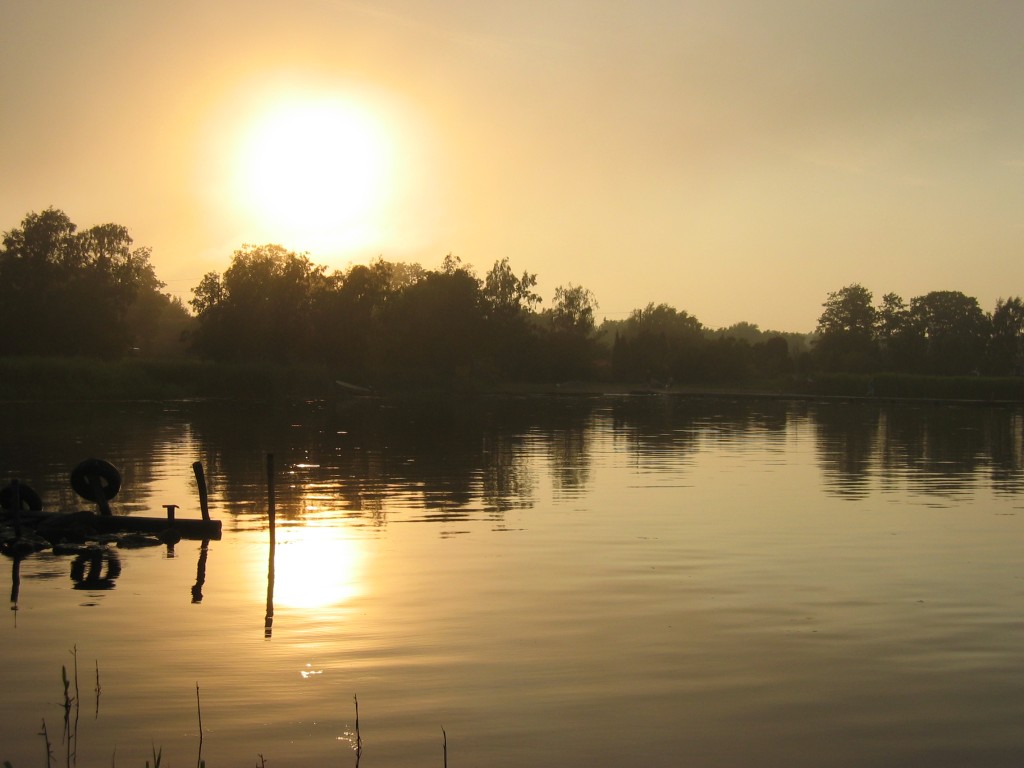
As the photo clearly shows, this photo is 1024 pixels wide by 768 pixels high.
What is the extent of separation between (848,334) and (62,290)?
105 metres

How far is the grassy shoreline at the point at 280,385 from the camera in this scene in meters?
81.4

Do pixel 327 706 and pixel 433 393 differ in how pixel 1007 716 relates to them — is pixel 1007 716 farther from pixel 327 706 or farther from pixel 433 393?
pixel 433 393

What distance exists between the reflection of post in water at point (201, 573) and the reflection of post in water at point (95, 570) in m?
1.44

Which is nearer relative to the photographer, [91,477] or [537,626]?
[537,626]

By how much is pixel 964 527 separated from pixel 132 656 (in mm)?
19962

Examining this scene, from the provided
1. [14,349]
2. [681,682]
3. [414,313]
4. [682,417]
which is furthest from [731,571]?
[414,313]

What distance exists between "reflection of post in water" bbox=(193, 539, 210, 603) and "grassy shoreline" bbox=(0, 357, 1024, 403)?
64809mm

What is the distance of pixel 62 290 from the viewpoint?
110312mm

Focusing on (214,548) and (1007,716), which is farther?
(214,548)

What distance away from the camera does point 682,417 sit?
77.8 meters

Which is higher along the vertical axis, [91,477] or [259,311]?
[259,311]

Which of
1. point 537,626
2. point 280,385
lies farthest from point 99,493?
point 280,385

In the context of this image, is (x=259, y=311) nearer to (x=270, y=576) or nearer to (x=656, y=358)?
(x=656, y=358)

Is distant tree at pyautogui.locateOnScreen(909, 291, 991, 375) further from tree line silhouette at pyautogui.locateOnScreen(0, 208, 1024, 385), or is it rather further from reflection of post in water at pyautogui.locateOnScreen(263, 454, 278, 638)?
reflection of post in water at pyautogui.locateOnScreen(263, 454, 278, 638)
